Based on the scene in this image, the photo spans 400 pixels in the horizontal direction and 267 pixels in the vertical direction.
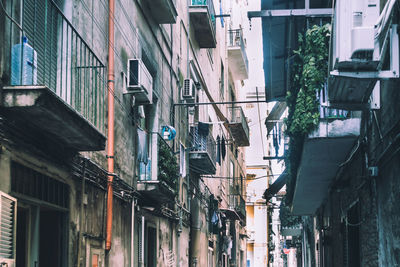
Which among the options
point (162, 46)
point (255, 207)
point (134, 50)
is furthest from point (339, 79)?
point (255, 207)

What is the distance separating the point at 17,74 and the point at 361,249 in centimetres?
693

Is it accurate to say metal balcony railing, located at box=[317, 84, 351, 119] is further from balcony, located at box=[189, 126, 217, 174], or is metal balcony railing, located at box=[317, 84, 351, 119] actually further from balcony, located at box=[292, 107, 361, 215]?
balcony, located at box=[189, 126, 217, 174]

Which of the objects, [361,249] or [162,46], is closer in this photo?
[361,249]

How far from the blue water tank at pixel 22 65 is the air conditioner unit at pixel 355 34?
126 inches

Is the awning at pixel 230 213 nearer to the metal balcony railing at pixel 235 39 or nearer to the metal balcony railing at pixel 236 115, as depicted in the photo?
the metal balcony railing at pixel 236 115

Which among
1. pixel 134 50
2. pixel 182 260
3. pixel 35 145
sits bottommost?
pixel 182 260

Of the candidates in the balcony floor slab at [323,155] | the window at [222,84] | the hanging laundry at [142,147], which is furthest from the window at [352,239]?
the window at [222,84]

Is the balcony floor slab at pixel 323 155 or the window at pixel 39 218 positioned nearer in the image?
the window at pixel 39 218

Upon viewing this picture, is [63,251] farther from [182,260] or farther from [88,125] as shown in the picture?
[182,260]

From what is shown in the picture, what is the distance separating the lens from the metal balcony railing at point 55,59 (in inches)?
250

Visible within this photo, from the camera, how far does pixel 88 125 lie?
721 cm

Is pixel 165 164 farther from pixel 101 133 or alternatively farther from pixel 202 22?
pixel 202 22

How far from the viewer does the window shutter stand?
5607 mm

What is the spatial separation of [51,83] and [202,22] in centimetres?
1269
